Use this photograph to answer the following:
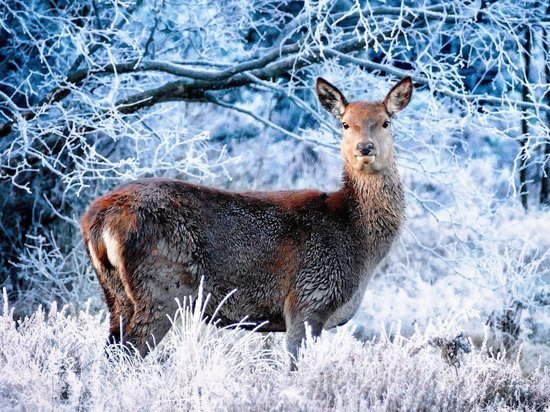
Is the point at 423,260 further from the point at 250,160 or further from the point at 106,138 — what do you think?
the point at 106,138

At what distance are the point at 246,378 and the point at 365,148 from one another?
205 centimetres

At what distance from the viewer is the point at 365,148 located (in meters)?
6.98

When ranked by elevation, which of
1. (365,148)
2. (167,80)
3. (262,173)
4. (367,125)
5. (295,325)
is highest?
(367,125)

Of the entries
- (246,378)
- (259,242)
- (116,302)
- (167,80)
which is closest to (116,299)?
(116,302)

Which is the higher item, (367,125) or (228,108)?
(367,125)

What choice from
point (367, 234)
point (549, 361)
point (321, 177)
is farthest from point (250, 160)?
point (367, 234)

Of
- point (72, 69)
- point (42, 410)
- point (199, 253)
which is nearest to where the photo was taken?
point (42, 410)

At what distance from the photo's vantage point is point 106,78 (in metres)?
11.3

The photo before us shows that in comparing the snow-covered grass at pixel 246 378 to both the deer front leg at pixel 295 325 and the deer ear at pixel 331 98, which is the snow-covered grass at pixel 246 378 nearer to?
the deer front leg at pixel 295 325

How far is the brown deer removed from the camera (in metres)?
6.38

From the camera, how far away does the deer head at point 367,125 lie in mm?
7059

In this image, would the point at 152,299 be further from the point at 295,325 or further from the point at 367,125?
the point at 367,125

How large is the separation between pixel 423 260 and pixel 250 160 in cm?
302

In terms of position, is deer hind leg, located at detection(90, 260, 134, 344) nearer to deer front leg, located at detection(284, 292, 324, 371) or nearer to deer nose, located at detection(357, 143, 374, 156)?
deer front leg, located at detection(284, 292, 324, 371)
